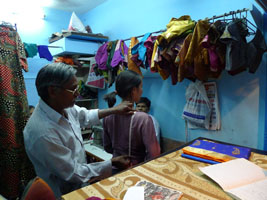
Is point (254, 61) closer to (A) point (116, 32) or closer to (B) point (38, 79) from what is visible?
(B) point (38, 79)

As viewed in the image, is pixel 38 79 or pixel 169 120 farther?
pixel 169 120

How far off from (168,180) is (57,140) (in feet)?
1.95

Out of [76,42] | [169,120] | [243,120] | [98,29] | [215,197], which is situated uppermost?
[98,29]

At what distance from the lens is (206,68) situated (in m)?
1.74

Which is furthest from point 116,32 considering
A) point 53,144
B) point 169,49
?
point 53,144

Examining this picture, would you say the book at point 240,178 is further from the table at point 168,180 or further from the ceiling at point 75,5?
the ceiling at point 75,5

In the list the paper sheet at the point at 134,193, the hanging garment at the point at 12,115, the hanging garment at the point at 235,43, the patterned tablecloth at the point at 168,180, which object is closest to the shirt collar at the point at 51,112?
the patterned tablecloth at the point at 168,180

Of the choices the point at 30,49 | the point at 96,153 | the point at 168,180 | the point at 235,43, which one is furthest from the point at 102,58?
the point at 168,180

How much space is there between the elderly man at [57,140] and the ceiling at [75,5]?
2.87 m

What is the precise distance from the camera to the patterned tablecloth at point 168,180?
0.62 m

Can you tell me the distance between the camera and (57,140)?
0.97 m

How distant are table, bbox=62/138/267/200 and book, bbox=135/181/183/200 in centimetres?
2

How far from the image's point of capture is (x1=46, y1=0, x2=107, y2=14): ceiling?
11.1ft

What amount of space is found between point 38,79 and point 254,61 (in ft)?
5.21
